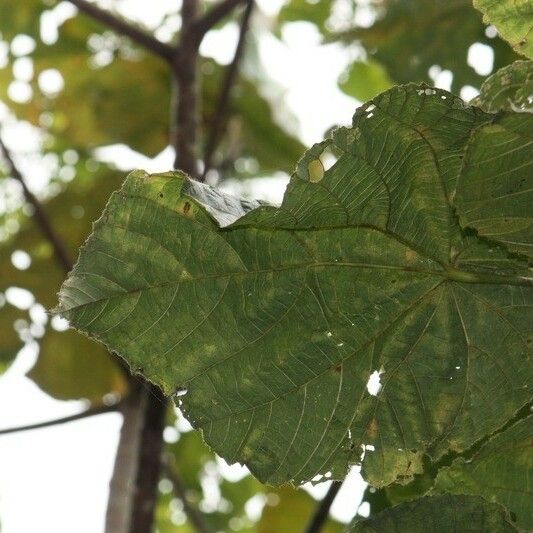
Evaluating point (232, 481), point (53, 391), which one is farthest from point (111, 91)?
point (232, 481)

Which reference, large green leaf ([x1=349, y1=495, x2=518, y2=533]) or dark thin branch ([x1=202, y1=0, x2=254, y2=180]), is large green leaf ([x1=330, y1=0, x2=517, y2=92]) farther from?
large green leaf ([x1=349, y1=495, x2=518, y2=533])

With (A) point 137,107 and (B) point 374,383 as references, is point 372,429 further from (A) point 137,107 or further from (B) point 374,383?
(A) point 137,107

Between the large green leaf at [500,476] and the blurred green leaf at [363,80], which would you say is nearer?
the large green leaf at [500,476]

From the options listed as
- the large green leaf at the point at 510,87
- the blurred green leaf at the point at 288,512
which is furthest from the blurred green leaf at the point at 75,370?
the large green leaf at the point at 510,87

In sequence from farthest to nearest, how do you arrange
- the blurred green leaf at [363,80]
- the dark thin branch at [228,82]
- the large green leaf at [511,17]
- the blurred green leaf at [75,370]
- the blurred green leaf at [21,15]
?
the blurred green leaf at [363,80] < the blurred green leaf at [21,15] < the blurred green leaf at [75,370] < the dark thin branch at [228,82] < the large green leaf at [511,17]

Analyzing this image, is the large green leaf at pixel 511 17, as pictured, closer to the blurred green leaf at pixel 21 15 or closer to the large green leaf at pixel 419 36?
the large green leaf at pixel 419 36

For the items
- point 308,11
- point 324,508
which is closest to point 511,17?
point 324,508
